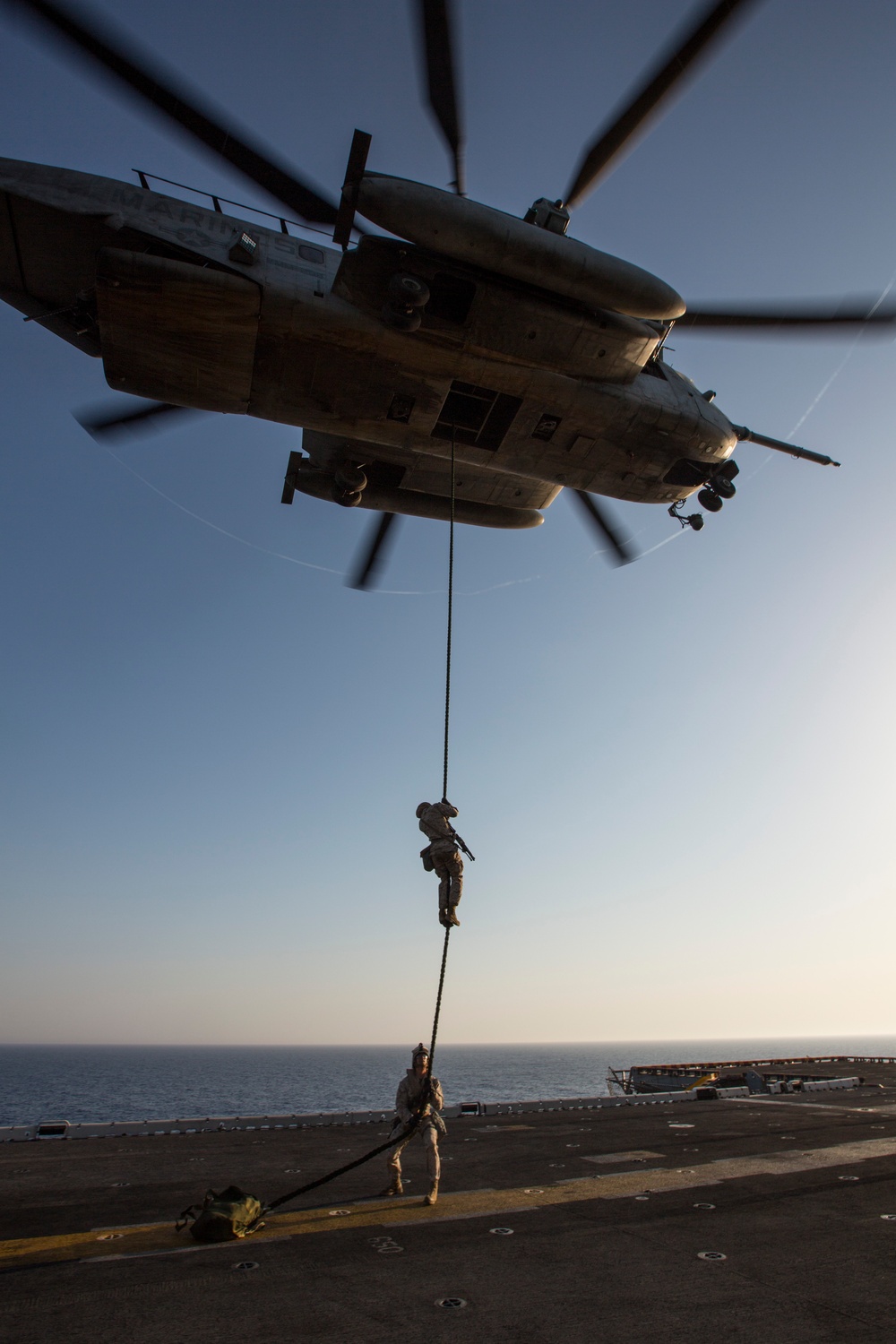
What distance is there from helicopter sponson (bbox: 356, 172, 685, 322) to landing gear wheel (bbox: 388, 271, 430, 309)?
645 mm

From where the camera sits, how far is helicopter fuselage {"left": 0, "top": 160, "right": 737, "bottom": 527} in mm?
12016

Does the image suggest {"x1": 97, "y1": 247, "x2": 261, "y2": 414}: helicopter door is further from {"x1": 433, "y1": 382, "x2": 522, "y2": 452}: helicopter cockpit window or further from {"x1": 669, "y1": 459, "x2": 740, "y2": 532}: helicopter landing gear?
{"x1": 669, "y1": 459, "x2": 740, "y2": 532}: helicopter landing gear

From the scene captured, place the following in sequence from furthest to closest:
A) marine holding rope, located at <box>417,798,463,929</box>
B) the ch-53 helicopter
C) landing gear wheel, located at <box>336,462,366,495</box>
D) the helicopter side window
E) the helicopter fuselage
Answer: landing gear wheel, located at <box>336,462,366,495</box>, the helicopter side window, the helicopter fuselage, the ch-53 helicopter, marine holding rope, located at <box>417,798,463,929</box>

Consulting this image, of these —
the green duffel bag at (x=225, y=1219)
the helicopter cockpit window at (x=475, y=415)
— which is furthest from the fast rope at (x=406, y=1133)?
the helicopter cockpit window at (x=475, y=415)

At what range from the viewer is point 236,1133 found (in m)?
16.2

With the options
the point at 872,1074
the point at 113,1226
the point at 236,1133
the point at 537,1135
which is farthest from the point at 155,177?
the point at 872,1074

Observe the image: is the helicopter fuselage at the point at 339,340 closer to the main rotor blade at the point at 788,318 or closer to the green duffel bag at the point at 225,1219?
the main rotor blade at the point at 788,318

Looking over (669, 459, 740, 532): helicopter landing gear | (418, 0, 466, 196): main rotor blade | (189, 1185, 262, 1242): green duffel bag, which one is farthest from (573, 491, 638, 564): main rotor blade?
(189, 1185, 262, 1242): green duffel bag

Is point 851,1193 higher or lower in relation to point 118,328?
lower

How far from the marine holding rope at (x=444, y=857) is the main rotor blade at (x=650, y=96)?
37.0 ft

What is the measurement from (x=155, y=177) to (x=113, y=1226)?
1599 centimetres

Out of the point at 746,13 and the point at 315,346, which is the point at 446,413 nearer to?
the point at 315,346

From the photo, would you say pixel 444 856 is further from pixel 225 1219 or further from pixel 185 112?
pixel 185 112

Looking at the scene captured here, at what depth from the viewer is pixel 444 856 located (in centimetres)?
1066
